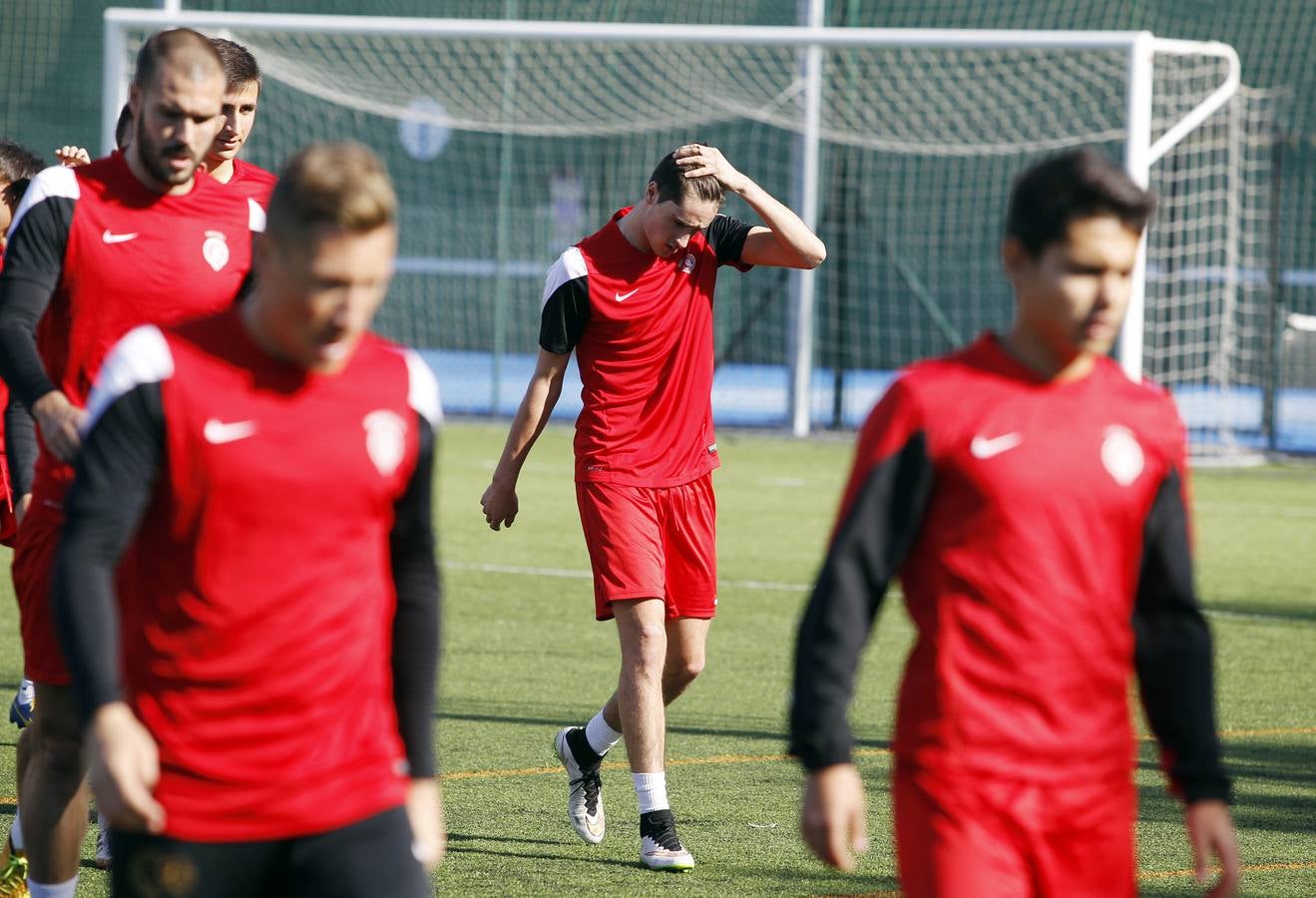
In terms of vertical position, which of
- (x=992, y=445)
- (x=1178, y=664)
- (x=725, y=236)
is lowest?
(x=1178, y=664)

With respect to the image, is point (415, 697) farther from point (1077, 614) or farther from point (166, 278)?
point (166, 278)

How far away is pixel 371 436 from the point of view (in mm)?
2951

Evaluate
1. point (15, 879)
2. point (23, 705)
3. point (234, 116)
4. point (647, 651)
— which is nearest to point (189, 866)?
point (15, 879)

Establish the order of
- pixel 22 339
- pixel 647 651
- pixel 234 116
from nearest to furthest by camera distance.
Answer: pixel 22 339
pixel 234 116
pixel 647 651

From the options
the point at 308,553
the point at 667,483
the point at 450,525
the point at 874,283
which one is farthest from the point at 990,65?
the point at 308,553

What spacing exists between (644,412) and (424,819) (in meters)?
3.35

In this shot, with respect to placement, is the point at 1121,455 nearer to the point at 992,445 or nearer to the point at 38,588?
the point at 992,445

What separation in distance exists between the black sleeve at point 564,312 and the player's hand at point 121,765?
3569 millimetres

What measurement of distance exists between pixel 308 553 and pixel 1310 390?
75.1 feet

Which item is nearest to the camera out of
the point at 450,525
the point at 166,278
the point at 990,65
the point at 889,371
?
the point at 166,278

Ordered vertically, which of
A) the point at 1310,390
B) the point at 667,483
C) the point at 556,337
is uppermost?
the point at 556,337

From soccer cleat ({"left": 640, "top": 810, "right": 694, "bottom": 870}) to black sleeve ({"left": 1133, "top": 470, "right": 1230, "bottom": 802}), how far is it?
271 centimetres

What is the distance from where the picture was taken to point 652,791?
5855 mm

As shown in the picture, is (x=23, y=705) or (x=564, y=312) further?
(x=23, y=705)
